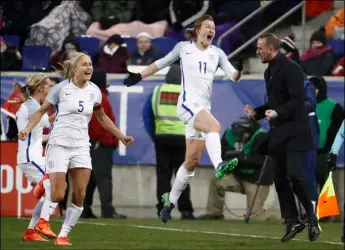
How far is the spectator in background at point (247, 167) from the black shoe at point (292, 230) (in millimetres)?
4722

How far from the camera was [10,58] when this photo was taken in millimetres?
23656

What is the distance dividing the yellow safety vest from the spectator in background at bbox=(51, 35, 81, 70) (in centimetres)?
205

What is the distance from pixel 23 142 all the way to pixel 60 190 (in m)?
1.43

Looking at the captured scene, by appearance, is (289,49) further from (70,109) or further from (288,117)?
(70,109)

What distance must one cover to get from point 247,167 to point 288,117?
557cm

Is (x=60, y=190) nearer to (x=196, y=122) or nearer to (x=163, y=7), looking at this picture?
(x=196, y=122)

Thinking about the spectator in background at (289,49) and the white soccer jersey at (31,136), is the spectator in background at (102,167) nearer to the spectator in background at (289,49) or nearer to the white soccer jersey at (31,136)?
the spectator in background at (289,49)

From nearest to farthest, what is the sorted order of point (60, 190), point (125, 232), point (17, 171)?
point (60, 190)
point (125, 232)
point (17, 171)

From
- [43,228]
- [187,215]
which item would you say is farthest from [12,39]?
[43,228]

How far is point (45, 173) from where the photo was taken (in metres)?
16.8

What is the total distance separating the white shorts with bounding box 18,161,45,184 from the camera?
17.5m

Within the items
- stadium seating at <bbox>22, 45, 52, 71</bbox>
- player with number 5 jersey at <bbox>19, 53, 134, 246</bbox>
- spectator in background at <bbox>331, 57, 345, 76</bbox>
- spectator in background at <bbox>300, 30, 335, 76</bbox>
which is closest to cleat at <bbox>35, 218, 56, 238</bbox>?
player with number 5 jersey at <bbox>19, 53, 134, 246</bbox>

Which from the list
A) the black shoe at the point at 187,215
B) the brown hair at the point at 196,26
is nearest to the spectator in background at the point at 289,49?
the black shoe at the point at 187,215

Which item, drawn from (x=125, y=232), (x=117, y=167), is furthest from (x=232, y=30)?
(x=125, y=232)
